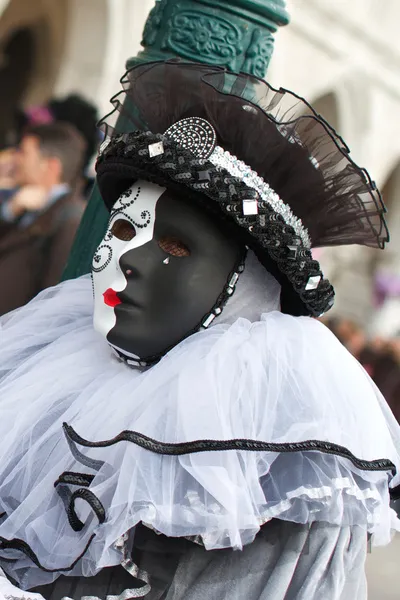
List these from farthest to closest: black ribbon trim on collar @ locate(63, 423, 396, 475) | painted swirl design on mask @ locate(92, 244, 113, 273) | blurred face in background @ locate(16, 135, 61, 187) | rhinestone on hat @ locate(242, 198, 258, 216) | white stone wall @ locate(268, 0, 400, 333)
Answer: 1. white stone wall @ locate(268, 0, 400, 333)
2. blurred face in background @ locate(16, 135, 61, 187)
3. painted swirl design on mask @ locate(92, 244, 113, 273)
4. rhinestone on hat @ locate(242, 198, 258, 216)
5. black ribbon trim on collar @ locate(63, 423, 396, 475)

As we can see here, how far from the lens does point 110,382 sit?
5.74 feet

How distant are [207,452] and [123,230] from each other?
58 centimetres

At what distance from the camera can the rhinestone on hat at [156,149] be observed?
171cm

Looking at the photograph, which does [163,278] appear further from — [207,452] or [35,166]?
[35,166]

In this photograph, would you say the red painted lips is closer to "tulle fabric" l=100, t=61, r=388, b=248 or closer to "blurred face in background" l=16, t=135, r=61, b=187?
"tulle fabric" l=100, t=61, r=388, b=248

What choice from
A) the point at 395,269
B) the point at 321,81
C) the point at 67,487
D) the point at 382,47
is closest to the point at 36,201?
the point at 67,487

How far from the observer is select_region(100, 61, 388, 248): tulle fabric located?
68.5 inches

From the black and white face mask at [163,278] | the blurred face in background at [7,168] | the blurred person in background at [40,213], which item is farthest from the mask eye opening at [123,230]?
the blurred face in background at [7,168]

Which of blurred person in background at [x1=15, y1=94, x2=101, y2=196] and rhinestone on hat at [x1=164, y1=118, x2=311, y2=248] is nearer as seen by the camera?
rhinestone on hat at [x1=164, y1=118, x2=311, y2=248]

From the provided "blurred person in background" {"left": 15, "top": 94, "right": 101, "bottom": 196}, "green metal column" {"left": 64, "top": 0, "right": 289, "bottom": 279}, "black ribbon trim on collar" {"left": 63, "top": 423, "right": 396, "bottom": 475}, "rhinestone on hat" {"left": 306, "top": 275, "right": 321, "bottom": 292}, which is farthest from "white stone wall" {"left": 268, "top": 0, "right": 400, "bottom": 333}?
"black ribbon trim on collar" {"left": 63, "top": 423, "right": 396, "bottom": 475}

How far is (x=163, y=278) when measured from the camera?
1729 millimetres

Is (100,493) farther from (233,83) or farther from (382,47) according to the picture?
(382,47)

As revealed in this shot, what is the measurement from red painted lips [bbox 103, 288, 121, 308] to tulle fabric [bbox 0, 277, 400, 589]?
0.51ft

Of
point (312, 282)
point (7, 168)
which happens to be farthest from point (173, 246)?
point (7, 168)
